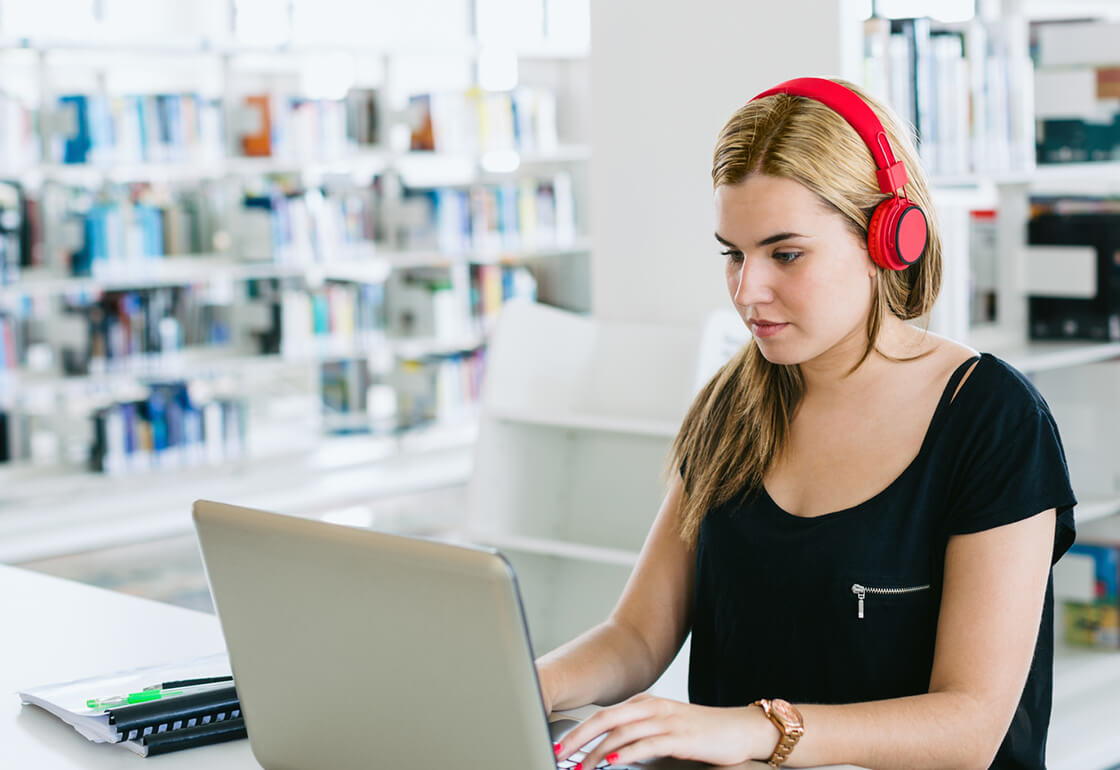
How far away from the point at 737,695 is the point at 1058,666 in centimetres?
201

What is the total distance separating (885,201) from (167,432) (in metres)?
4.37

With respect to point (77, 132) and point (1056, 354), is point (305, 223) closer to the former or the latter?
point (77, 132)

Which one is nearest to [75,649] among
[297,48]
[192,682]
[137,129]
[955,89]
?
[192,682]

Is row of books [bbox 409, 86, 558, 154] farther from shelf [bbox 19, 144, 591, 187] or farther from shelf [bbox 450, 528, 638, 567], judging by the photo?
shelf [bbox 450, 528, 638, 567]

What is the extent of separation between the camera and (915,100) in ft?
9.92

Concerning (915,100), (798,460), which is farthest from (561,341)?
(798,460)

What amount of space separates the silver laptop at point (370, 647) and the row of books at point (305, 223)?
4504 millimetres

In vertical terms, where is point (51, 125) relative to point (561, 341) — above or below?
above

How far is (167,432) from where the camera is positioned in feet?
17.3

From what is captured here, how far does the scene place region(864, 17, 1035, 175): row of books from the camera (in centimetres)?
301

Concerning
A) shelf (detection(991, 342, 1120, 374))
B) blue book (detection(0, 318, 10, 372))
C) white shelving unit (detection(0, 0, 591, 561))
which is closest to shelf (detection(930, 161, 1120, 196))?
shelf (detection(991, 342, 1120, 374))

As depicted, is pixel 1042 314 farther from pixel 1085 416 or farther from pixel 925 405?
pixel 925 405

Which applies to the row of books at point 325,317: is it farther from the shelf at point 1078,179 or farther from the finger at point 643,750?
the finger at point 643,750

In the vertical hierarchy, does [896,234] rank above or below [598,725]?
above
